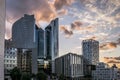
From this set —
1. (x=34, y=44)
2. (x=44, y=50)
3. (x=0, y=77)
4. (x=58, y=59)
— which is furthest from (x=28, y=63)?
(x=0, y=77)

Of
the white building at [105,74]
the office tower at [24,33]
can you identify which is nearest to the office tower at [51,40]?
the office tower at [24,33]

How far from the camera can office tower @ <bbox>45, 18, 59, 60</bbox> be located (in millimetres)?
72000

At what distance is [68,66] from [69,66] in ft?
0.85

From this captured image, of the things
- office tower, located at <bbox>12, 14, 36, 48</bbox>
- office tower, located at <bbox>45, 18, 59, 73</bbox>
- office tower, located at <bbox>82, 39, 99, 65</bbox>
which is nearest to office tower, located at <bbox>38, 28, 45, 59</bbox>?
office tower, located at <bbox>45, 18, 59, 73</bbox>

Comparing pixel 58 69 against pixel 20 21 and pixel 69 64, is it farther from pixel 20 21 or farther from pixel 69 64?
pixel 20 21

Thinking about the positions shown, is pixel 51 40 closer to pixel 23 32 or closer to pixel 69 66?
pixel 69 66

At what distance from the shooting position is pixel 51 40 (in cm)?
7356

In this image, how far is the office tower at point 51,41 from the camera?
71.5 meters

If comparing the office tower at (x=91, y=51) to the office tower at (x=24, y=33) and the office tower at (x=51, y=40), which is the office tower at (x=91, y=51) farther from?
the office tower at (x=24, y=33)

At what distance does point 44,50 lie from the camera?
229ft

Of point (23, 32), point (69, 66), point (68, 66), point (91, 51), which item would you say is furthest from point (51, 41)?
point (91, 51)

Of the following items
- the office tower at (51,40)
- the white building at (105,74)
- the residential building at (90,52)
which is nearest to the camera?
the white building at (105,74)

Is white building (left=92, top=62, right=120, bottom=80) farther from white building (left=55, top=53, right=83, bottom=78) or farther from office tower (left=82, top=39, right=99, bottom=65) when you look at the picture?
office tower (left=82, top=39, right=99, bottom=65)

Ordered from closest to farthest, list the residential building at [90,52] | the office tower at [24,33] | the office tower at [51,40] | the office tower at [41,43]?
the office tower at [24,33], the office tower at [41,43], the office tower at [51,40], the residential building at [90,52]
